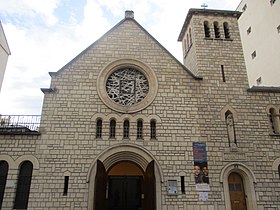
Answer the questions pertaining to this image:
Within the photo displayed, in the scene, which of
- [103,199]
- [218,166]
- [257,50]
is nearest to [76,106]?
[103,199]

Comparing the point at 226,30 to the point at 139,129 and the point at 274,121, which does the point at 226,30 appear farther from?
the point at 139,129

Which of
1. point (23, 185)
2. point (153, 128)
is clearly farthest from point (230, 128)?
point (23, 185)

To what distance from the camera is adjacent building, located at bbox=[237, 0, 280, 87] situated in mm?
20278

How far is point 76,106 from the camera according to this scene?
13.3m

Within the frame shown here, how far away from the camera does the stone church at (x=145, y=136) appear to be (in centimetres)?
1198

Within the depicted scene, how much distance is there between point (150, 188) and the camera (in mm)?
11906

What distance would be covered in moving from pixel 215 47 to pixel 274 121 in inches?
231

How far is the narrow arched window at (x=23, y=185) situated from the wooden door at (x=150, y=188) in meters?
5.93

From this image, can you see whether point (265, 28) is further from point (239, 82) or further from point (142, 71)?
point (142, 71)

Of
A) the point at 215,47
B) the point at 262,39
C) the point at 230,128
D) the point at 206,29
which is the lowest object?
the point at 230,128

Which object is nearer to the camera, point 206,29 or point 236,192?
point 236,192

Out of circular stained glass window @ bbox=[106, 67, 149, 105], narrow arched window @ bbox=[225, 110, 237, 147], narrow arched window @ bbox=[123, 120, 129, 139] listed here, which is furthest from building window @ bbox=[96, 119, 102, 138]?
narrow arched window @ bbox=[225, 110, 237, 147]

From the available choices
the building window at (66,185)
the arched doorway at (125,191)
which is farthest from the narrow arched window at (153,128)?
the building window at (66,185)

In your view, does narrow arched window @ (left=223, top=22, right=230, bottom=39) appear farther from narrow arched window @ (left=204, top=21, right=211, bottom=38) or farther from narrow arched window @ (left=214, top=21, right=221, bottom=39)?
narrow arched window @ (left=204, top=21, right=211, bottom=38)
